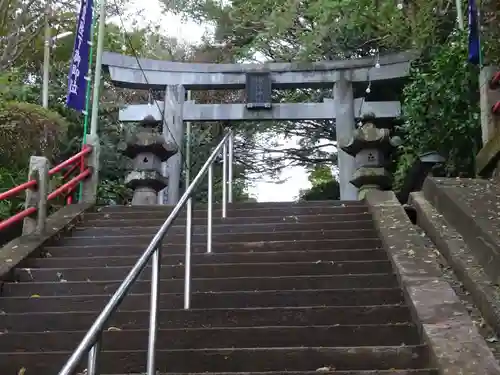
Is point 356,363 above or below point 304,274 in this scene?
below

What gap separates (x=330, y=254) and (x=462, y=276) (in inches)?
49.7

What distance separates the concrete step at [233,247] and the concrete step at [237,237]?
10 centimetres

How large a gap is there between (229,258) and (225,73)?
6686mm

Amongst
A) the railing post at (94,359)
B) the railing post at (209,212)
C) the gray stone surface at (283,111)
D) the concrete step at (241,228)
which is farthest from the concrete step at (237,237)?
the gray stone surface at (283,111)

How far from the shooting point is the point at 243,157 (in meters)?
17.9

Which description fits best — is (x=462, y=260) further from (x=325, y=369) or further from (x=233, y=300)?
(x=233, y=300)

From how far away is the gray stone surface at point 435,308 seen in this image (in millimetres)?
3008

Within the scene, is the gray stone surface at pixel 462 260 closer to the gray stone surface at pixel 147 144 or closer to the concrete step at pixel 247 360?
the concrete step at pixel 247 360

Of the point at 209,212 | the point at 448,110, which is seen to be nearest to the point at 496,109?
the point at 448,110

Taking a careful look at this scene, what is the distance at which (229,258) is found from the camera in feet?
17.1

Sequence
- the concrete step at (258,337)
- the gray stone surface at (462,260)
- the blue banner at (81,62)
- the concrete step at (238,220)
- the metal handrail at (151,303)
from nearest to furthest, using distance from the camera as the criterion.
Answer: the metal handrail at (151,303) → the gray stone surface at (462,260) → the concrete step at (258,337) → the concrete step at (238,220) → the blue banner at (81,62)

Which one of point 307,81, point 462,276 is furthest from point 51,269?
point 307,81

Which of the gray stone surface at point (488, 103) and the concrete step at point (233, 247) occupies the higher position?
the gray stone surface at point (488, 103)

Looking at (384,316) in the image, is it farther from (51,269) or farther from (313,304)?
(51,269)
